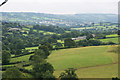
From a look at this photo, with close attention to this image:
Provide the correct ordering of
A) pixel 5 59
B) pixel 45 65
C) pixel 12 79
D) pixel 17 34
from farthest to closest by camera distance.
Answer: pixel 17 34 < pixel 5 59 < pixel 45 65 < pixel 12 79

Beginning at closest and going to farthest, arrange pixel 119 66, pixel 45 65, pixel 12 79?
pixel 12 79, pixel 45 65, pixel 119 66

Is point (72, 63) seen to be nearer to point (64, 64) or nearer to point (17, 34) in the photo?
point (64, 64)

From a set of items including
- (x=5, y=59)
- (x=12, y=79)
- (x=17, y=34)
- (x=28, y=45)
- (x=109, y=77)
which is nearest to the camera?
(x=12, y=79)

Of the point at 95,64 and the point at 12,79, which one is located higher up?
the point at 12,79

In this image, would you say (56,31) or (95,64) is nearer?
(95,64)

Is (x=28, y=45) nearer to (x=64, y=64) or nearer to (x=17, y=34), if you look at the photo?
(x=17, y=34)

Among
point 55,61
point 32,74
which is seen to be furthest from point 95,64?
point 32,74

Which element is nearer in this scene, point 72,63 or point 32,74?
point 32,74

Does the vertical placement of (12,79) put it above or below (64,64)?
above

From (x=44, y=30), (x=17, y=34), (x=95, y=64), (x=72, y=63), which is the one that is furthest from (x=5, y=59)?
(x=44, y=30)

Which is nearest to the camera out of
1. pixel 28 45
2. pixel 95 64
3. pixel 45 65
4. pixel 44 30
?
pixel 45 65
